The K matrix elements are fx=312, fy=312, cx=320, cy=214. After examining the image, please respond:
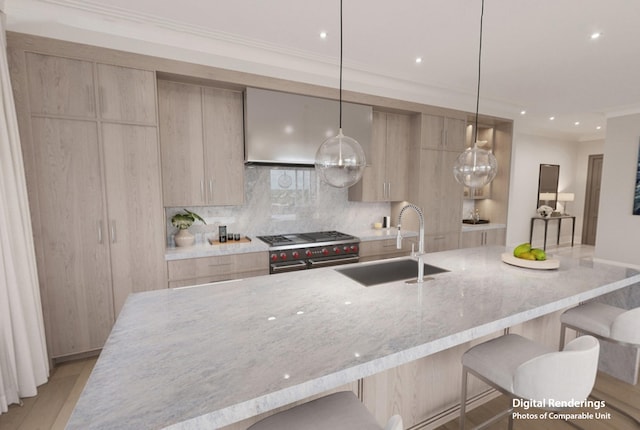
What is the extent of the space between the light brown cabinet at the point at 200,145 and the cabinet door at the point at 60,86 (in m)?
0.60

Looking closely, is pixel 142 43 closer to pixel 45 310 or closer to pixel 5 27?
pixel 5 27

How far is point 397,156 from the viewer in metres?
4.29

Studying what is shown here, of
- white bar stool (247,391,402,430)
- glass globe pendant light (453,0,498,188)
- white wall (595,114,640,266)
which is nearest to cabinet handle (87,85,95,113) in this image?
white bar stool (247,391,402,430)

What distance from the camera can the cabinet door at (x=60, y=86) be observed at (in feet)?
7.70

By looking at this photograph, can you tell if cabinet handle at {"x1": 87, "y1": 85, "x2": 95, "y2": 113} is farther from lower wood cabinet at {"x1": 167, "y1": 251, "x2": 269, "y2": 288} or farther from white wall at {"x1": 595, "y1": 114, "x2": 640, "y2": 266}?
white wall at {"x1": 595, "y1": 114, "x2": 640, "y2": 266}

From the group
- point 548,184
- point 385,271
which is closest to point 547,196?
point 548,184

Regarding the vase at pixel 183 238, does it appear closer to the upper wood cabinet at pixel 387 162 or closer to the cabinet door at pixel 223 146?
the cabinet door at pixel 223 146

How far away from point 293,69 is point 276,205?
1.55 metres

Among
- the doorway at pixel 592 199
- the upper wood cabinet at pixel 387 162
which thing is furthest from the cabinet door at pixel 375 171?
the doorway at pixel 592 199

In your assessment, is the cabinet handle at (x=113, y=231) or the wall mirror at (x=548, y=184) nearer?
the cabinet handle at (x=113, y=231)

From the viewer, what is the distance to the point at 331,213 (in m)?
4.21

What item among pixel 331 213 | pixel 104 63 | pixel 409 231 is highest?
pixel 104 63

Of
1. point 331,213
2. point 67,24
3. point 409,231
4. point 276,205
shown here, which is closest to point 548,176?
point 409,231

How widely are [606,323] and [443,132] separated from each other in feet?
10.0
